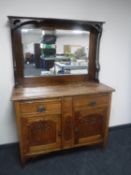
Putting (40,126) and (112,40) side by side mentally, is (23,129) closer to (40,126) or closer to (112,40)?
(40,126)

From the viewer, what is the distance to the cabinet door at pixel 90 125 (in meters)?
1.87

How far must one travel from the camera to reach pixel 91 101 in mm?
1855

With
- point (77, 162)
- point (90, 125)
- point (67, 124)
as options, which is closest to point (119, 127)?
point (90, 125)

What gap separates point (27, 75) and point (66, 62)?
0.53 m

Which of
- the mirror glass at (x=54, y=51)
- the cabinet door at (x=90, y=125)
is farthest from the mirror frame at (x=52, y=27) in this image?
the cabinet door at (x=90, y=125)

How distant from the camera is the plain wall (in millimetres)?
1829

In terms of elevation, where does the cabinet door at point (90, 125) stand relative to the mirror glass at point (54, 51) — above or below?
below

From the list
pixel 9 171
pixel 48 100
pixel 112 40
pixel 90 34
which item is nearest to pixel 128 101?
pixel 112 40

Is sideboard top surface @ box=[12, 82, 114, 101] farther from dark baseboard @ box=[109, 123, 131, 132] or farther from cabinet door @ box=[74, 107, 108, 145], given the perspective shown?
dark baseboard @ box=[109, 123, 131, 132]

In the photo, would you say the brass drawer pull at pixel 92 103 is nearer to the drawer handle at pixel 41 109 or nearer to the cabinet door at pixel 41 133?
the cabinet door at pixel 41 133

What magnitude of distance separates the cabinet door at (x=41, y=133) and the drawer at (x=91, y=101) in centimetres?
27

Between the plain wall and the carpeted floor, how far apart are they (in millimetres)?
323

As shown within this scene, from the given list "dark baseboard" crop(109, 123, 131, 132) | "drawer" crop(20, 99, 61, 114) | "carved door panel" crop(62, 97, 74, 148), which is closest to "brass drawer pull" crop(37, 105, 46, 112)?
"drawer" crop(20, 99, 61, 114)

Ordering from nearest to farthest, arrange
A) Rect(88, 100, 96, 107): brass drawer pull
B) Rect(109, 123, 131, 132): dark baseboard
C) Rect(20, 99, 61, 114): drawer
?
Rect(20, 99, 61, 114): drawer
Rect(88, 100, 96, 107): brass drawer pull
Rect(109, 123, 131, 132): dark baseboard
